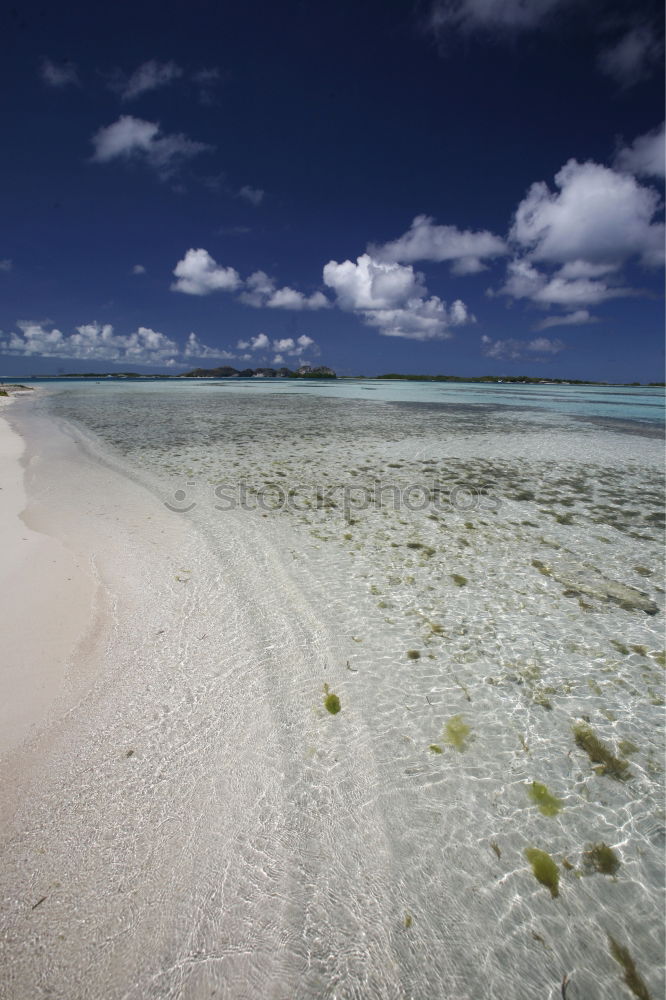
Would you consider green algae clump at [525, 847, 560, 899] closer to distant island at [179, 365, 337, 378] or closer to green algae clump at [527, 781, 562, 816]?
green algae clump at [527, 781, 562, 816]

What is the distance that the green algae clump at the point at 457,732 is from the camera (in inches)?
129

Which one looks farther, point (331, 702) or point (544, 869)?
point (331, 702)

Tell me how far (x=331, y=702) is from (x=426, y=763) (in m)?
0.90

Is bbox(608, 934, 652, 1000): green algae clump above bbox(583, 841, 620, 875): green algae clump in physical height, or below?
→ below

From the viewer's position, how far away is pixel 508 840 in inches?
104

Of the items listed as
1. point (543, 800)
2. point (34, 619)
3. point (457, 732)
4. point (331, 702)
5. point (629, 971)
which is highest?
point (34, 619)

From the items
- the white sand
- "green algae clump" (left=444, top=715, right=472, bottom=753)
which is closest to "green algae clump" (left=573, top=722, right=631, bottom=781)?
"green algae clump" (left=444, top=715, right=472, bottom=753)

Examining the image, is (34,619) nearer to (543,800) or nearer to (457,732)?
(457,732)

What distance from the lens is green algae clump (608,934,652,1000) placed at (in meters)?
2.01

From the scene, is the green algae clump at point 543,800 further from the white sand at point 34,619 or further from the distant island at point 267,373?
the distant island at point 267,373

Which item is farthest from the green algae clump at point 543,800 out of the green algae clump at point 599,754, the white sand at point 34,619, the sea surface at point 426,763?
the white sand at point 34,619

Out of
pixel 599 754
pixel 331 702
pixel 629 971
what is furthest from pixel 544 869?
pixel 331 702

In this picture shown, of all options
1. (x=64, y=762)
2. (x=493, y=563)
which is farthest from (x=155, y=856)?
(x=493, y=563)

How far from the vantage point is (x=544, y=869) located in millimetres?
2496
